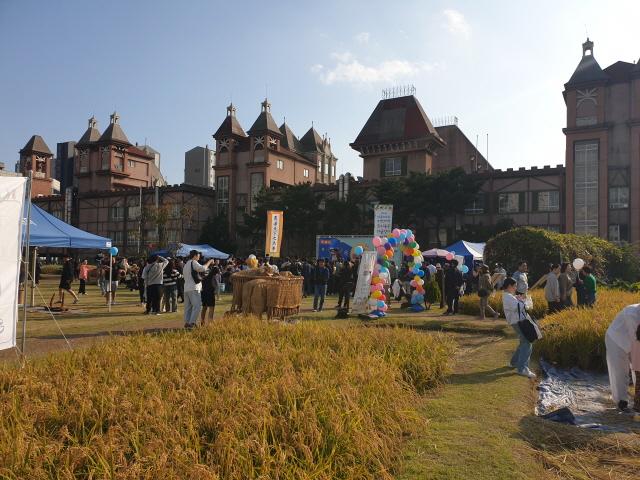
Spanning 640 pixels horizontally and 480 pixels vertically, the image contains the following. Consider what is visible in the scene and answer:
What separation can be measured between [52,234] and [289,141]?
43.1 metres

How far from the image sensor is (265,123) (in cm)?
4922

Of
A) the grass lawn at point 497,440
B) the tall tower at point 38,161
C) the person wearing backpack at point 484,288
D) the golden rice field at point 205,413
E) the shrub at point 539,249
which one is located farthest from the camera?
the tall tower at point 38,161

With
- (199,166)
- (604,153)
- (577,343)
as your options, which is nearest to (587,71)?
(604,153)

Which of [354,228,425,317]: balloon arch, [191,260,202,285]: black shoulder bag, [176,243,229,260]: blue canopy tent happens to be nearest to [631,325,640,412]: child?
[191,260,202,285]: black shoulder bag

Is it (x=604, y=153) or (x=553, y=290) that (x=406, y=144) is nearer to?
(x=604, y=153)

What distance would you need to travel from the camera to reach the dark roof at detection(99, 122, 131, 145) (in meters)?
54.8

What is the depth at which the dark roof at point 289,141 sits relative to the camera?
54812 millimetres

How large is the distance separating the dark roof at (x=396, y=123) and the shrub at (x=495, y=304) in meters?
31.2

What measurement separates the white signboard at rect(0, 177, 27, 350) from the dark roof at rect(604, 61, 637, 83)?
A: 1573 inches

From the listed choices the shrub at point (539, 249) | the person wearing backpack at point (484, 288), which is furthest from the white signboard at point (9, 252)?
the shrub at point (539, 249)

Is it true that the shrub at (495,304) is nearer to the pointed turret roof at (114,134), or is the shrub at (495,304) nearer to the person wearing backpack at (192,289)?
the person wearing backpack at (192,289)

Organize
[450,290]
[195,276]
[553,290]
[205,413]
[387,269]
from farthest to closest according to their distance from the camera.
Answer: [450,290] < [387,269] < [553,290] < [195,276] < [205,413]

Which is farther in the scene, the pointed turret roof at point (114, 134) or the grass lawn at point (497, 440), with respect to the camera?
the pointed turret roof at point (114, 134)

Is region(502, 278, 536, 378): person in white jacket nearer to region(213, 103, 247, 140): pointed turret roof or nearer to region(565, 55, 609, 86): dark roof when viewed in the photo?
region(565, 55, 609, 86): dark roof
